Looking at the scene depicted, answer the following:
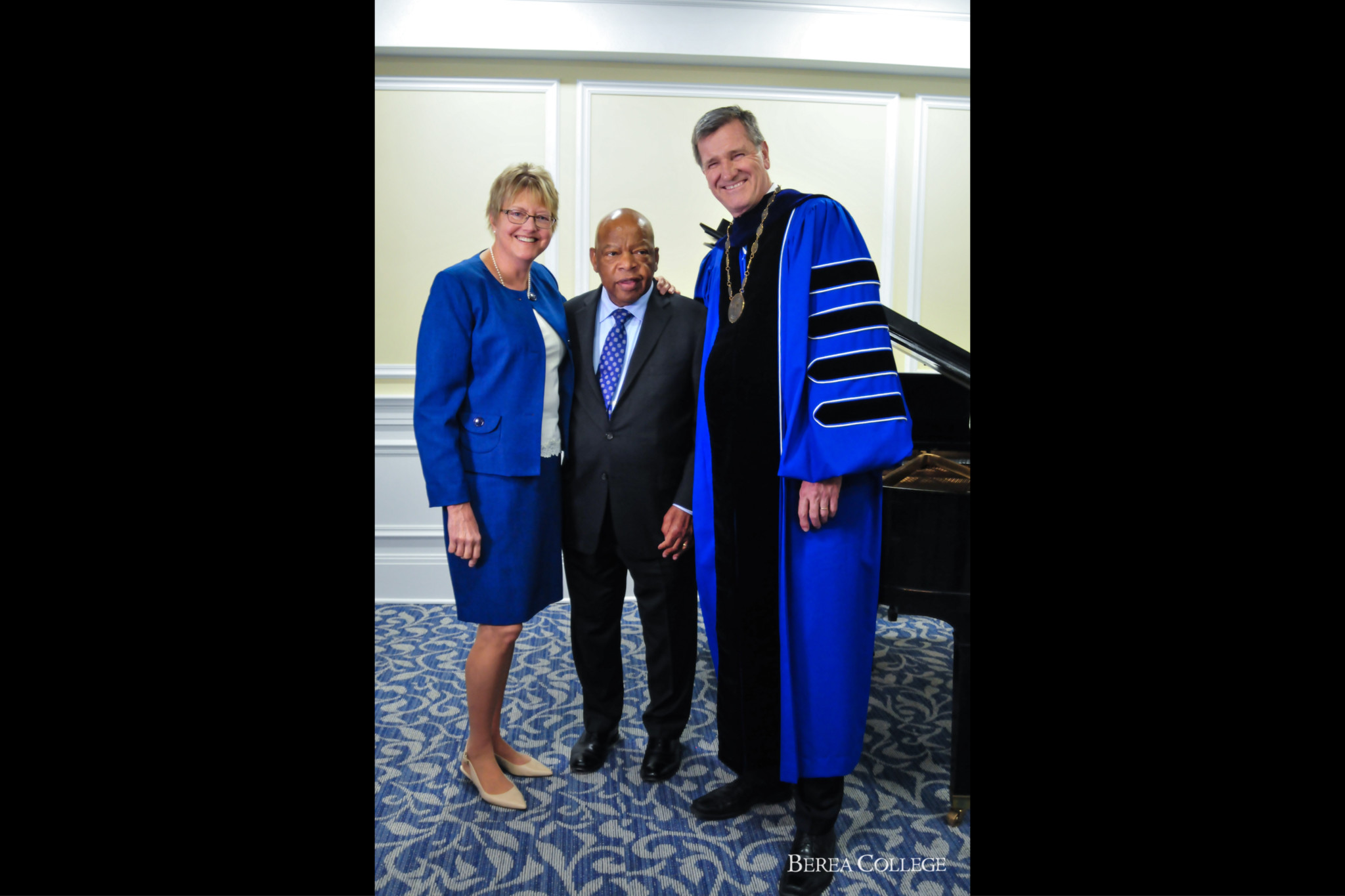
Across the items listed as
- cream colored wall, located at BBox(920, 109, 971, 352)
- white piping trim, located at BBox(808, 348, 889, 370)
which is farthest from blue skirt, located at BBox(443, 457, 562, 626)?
cream colored wall, located at BBox(920, 109, 971, 352)

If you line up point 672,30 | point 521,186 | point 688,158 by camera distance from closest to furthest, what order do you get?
point 521,186
point 672,30
point 688,158

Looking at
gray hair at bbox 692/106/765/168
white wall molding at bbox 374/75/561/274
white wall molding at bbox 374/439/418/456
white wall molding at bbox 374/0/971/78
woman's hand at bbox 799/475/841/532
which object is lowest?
woman's hand at bbox 799/475/841/532

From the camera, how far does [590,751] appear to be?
2.13m

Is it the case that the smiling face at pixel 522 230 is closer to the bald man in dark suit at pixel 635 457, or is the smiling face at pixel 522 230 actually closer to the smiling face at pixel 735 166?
the bald man in dark suit at pixel 635 457

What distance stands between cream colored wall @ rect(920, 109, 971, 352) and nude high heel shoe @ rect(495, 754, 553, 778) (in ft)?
9.85

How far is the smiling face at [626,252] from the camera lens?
1889 millimetres

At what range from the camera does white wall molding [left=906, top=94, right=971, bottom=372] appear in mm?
3666

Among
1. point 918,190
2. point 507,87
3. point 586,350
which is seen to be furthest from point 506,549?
point 918,190

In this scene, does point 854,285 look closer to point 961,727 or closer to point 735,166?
point 735,166

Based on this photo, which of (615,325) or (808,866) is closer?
(808,866)

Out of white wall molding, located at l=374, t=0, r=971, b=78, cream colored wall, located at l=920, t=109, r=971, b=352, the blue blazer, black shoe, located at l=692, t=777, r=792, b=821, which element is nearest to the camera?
the blue blazer

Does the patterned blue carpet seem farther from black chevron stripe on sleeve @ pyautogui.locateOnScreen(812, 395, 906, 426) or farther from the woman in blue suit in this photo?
black chevron stripe on sleeve @ pyautogui.locateOnScreen(812, 395, 906, 426)

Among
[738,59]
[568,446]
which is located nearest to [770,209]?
[568,446]

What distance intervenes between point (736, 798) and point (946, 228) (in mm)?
3326
